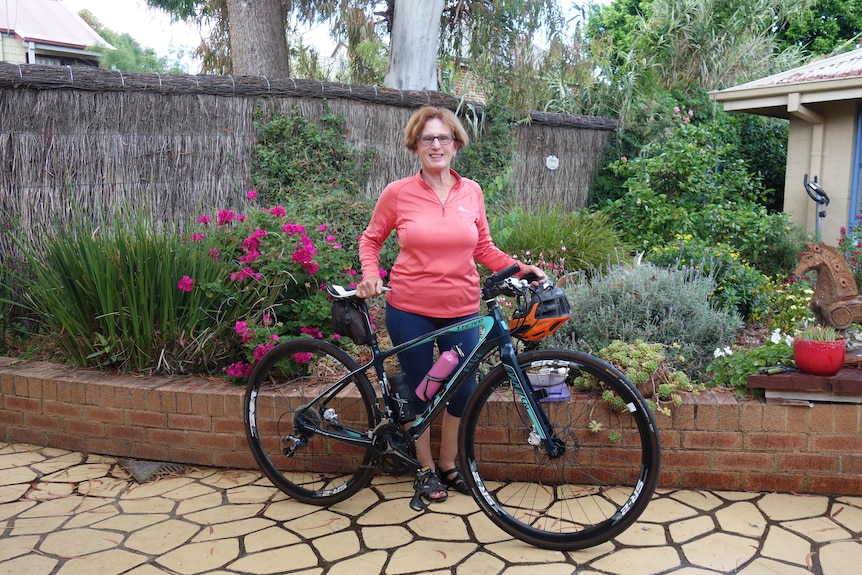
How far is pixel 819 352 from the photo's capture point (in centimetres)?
330

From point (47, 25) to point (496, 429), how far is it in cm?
2444

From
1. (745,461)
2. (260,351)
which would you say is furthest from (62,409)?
(745,461)

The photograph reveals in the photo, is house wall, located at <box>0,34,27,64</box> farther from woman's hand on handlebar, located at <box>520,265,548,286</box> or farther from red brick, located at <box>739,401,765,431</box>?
red brick, located at <box>739,401,765,431</box>

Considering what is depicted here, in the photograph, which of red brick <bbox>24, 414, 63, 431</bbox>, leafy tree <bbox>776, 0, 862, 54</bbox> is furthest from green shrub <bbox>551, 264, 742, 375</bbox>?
leafy tree <bbox>776, 0, 862, 54</bbox>

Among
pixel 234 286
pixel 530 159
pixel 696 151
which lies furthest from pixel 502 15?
pixel 234 286

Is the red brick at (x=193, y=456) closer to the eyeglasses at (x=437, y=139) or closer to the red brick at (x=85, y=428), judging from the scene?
the red brick at (x=85, y=428)

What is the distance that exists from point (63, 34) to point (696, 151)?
2141cm

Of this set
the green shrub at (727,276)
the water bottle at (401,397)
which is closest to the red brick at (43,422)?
the water bottle at (401,397)

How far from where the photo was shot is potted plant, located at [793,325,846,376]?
330cm

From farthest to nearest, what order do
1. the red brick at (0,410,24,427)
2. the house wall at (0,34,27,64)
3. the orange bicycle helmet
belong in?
the house wall at (0,34,27,64) < the red brick at (0,410,24,427) < the orange bicycle helmet

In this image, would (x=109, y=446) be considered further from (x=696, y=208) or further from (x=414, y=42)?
(x=696, y=208)

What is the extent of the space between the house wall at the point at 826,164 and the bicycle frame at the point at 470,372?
6.71 meters

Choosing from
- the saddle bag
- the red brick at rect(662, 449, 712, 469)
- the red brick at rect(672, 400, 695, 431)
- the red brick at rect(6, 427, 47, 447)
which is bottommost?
the red brick at rect(6, 427, 47, 447)

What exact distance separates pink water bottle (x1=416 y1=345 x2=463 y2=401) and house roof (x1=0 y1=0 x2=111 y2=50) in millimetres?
21967
